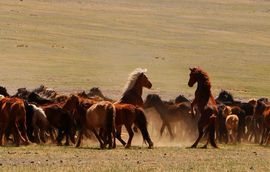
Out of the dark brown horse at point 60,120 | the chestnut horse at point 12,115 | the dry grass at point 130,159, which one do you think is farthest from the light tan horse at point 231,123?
the chestnut horse at point 12,115

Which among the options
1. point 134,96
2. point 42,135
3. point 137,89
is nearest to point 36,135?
point 42,135

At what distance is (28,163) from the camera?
47.8 feet

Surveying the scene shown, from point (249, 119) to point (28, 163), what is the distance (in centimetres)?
1119

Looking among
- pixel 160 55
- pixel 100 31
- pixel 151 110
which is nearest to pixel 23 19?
pixel 100 31

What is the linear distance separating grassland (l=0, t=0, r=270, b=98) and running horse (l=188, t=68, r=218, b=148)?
16.8 m

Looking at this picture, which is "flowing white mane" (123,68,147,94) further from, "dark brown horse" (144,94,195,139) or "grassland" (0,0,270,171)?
"dark brown horse" (144,94,195,139)

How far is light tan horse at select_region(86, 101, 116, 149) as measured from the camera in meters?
18.3

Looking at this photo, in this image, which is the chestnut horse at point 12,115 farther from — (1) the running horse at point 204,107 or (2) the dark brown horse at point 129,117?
(1) the running horse at point 204,107

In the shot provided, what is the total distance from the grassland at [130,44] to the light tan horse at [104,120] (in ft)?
59.6

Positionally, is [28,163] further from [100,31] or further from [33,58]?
[100,31]

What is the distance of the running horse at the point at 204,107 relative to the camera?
770 inches

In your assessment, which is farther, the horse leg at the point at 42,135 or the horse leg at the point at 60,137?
the horse leg at the point at 42,135

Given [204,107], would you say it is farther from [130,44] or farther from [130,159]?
[130,44]

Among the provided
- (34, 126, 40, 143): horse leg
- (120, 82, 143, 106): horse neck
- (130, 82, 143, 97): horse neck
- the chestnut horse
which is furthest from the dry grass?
(130, 82, 143, 97): horse neck
